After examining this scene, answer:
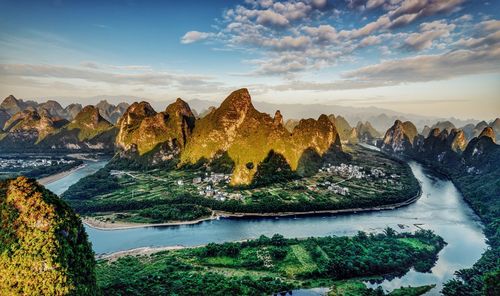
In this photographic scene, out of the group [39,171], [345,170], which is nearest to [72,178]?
[39,171]

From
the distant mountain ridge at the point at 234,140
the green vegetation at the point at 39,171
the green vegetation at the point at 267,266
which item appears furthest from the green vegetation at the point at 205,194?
the green vegetation at the point at 267,266

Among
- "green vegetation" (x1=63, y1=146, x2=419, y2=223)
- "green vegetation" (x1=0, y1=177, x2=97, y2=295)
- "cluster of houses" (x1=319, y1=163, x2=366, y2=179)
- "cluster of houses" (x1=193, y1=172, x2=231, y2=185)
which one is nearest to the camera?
"green vegetation" (x1=0, y1=177, x2=97, y2=295)

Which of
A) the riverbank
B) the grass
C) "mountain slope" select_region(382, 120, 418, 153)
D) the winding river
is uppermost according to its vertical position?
"mountain slope" select_region(382, 120, 418, 153)

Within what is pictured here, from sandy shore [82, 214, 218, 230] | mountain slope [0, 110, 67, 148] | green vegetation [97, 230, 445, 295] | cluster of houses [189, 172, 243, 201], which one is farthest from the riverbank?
mountain slope [0, 110, 67, 148]

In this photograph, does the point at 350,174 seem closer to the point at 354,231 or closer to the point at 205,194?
the point at 354,231

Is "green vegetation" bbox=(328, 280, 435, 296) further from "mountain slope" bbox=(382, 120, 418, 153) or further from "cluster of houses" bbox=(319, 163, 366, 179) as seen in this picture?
"mountain slope" bbox=(382, 120, 418, 153)

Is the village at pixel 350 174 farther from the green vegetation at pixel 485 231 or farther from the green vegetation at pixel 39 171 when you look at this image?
the green vegetation at pixel 39 171
